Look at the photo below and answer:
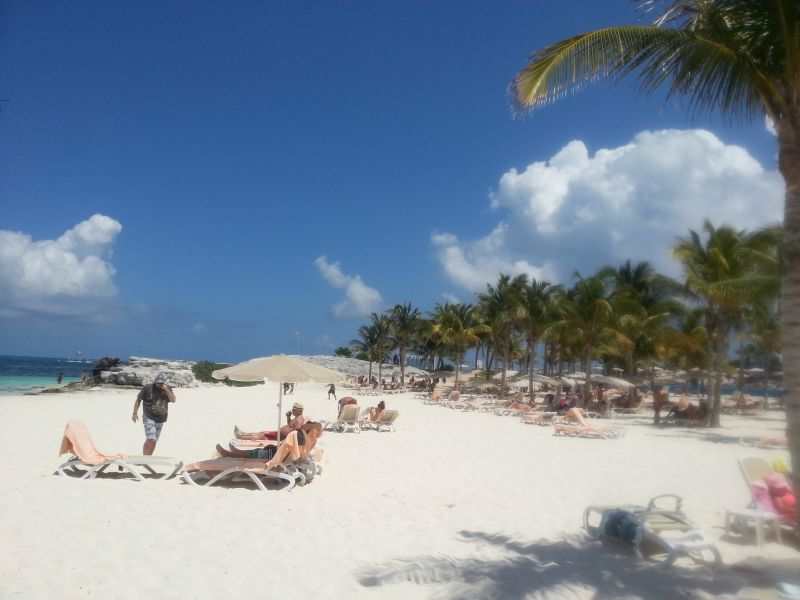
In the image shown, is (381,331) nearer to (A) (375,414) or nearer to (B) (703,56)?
(A) (375,414)

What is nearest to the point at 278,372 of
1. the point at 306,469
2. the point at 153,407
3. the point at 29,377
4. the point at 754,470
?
the point at 306,469

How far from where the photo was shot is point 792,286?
3.89 metres

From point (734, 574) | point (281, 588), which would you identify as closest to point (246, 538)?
point (281, 588)

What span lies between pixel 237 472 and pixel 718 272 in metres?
16.4

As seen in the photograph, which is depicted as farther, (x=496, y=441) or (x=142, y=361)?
(x=142, y=361)

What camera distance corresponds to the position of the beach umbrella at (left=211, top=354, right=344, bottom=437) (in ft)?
30.8

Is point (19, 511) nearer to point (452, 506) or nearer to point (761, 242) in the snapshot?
point (452, 506)

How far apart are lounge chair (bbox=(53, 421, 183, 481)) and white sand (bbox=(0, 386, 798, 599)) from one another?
1.03 feet

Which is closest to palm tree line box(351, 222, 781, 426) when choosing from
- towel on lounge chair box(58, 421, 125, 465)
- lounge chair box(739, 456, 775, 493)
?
lounge chair box(739, 456, 775, 493)

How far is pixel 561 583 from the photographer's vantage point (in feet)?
15.0

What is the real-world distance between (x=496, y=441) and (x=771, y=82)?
10450 millimetres

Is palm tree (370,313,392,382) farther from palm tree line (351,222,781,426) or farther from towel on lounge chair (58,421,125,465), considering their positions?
towel on lounge chair (58,421,125,465)

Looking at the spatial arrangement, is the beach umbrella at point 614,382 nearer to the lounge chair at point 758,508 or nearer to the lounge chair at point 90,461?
the lounge chair at point 758,508

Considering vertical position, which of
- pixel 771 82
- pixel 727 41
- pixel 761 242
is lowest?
A: pixel 771 82
